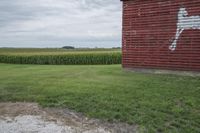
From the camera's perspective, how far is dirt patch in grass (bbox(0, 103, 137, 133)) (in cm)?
695

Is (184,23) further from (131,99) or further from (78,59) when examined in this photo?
(78,59)

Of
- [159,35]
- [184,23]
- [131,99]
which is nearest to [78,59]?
[159,35]

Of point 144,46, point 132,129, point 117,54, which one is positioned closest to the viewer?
point 132,129

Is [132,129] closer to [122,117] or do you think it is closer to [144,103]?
[122,117]

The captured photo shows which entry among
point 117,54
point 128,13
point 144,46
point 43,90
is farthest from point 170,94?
point 117,54

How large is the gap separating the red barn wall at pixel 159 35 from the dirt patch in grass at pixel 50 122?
7122mm

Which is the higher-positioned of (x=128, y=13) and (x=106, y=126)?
(x=128, y=13)

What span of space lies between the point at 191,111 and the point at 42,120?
3596mm

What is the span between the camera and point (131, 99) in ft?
30.1

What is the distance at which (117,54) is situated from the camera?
32.9m

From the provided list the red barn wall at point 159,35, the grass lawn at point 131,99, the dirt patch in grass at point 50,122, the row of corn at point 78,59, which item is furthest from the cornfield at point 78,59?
the dirt patch in grass at point 50,122

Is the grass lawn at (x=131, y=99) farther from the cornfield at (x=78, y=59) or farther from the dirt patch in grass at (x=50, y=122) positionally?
the cornfield at (x=78, y=59)

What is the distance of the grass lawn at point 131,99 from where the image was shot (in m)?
7.54

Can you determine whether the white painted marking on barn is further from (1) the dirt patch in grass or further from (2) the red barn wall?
(1) the dirt patch in grass
